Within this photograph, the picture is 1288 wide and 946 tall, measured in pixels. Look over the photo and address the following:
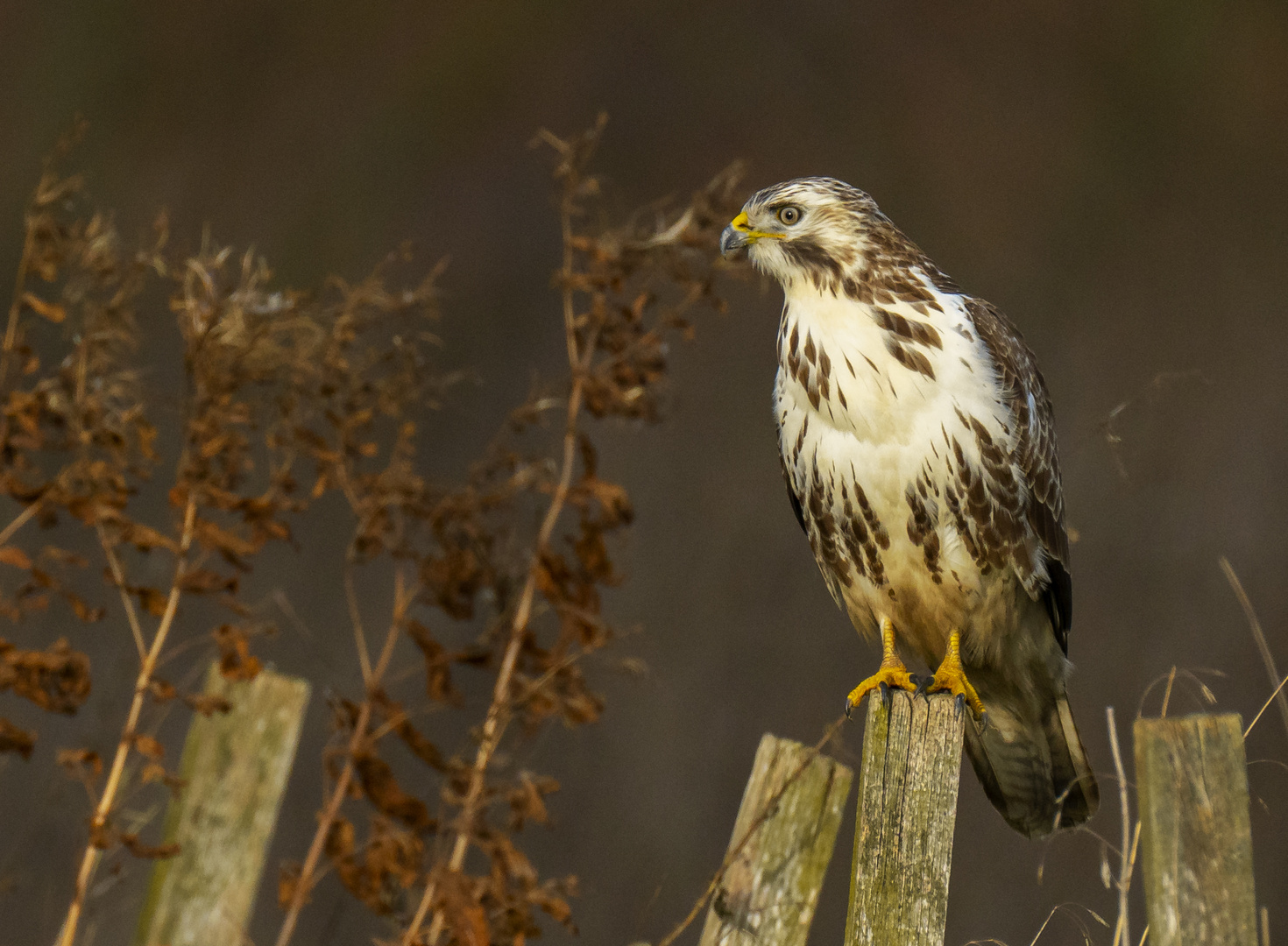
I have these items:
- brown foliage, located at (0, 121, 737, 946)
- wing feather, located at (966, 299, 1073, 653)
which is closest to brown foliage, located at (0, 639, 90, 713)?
brown foliage, located at (0, 121, 737, 946)

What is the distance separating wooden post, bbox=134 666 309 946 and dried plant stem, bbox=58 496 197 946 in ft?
0.51

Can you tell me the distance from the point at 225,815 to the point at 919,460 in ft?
4.26

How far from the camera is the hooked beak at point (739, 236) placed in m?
2.08

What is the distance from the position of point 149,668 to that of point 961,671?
1330 millimetres

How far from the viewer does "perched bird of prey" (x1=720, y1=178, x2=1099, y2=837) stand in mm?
1996

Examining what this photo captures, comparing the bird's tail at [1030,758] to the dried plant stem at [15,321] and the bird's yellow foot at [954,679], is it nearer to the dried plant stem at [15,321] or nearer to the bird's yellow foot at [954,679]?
the bird's yellow foot at [954,679]

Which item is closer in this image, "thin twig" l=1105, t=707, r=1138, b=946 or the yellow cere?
"thin twig" l=1105, t=707, r=1138, b=946

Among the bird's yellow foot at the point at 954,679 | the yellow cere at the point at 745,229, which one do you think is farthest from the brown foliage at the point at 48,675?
the bird's yellow foot at the point at 954,679

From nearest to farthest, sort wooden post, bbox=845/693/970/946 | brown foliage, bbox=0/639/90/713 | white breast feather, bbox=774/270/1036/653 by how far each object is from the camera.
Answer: wooden post, bbox=845/693/970/946, brown foliage, bbox=0/639/90/713, white breast feather, bbox=774/270/1036/653

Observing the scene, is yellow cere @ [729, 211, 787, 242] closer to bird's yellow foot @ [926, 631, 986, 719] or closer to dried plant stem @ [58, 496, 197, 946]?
bird's yellow foot @ [926, 631, 986, 719]

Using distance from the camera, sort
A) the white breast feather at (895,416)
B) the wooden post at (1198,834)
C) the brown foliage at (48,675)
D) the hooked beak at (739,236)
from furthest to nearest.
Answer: the hooked beak at (739,236) → the white breast feather at (895,416) → the brown foliage at (48,675) → the wooden post at (1198,834)

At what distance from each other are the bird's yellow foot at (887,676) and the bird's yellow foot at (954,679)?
0.05 metres

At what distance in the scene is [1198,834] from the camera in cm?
169

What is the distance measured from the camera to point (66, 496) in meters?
1.90
